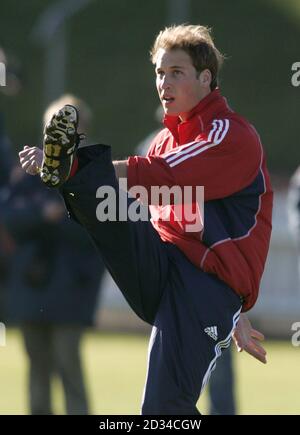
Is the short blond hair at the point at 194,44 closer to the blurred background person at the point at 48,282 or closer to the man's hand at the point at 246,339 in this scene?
the man's hand at the point at 246,339

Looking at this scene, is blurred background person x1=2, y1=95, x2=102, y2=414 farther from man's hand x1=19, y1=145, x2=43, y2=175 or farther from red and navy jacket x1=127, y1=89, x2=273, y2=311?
man's hand x1=19, y1=145, x2=43, y2=175

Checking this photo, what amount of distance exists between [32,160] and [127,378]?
6285mm

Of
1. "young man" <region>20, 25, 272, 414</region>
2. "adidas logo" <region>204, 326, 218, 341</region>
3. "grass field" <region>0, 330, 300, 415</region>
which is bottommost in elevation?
"grass field" <region>0, 330, 300, 415</region>

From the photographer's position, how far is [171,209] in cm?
605

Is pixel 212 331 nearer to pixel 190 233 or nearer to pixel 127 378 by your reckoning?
pixel 190 233

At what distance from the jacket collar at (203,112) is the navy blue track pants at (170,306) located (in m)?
0.53

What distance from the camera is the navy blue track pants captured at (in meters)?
5.79

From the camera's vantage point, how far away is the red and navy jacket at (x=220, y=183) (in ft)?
18.7

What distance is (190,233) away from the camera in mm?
5945

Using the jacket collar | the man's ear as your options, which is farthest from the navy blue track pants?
Answer: the man's ear

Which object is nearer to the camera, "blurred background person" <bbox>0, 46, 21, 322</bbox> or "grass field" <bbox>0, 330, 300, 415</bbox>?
"blurred background person" <bbox>0, 46, 21, 322</bbox>

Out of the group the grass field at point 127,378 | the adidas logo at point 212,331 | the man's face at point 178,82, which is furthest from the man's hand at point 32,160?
the grass field at point 127,378

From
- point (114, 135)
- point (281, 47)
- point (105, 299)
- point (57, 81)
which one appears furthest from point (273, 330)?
point (281, 47)

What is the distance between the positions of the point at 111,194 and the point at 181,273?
23.4 inches
